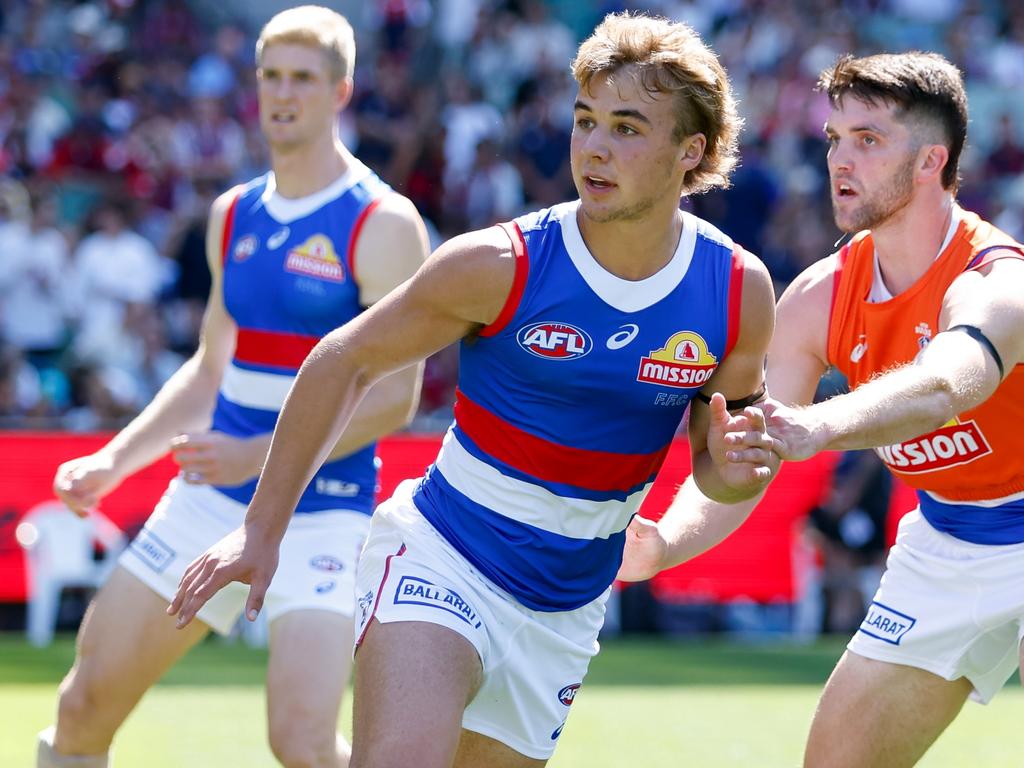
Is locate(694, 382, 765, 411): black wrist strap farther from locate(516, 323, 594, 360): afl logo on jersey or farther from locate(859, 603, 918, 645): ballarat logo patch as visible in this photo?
locate(859, 603, 918, 645): ballarat logo patch

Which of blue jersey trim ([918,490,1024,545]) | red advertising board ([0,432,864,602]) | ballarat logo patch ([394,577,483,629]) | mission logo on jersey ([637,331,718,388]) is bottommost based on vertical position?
red advertising board ([0,432,864,602])

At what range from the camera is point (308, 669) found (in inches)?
200

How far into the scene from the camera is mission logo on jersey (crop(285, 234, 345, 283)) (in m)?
5.59

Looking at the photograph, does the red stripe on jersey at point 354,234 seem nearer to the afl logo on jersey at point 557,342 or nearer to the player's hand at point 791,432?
the afl logo on jersey at point 557,342

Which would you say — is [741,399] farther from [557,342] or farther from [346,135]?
[346,135]

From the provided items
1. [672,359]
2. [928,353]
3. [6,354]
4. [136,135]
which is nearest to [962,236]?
[928,353]

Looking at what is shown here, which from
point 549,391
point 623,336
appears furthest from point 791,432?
point 549,391

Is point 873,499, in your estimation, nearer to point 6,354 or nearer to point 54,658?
point 54,658

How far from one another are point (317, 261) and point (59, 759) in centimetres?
187

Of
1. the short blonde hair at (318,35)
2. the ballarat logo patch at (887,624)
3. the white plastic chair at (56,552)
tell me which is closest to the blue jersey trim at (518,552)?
the ballarat logo patch at (887,624)

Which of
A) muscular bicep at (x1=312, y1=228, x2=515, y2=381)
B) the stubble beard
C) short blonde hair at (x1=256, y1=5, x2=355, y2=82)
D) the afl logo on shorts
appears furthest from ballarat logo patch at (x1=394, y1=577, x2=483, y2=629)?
short blonde hair at (x1=256, y1=5, x2=355, y2=82)

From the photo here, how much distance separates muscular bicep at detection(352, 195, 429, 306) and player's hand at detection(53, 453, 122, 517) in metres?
1.06

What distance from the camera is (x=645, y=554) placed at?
4680mm

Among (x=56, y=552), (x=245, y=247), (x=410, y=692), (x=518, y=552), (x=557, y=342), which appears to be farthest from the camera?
(x=56, y=552)
